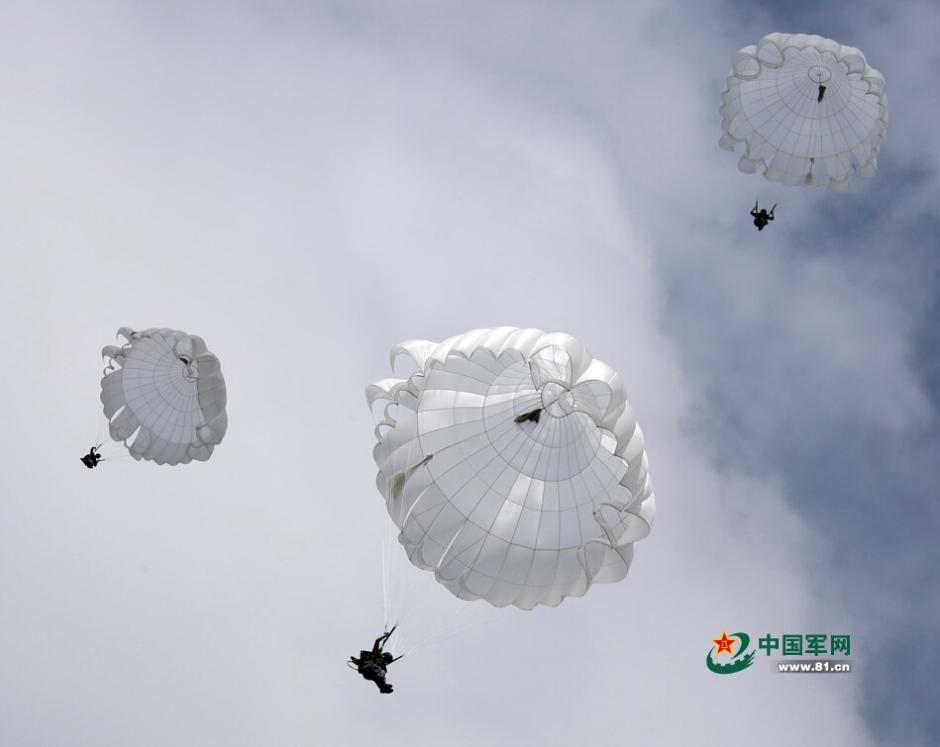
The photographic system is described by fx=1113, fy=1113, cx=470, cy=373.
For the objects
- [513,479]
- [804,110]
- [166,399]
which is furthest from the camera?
[166,399]

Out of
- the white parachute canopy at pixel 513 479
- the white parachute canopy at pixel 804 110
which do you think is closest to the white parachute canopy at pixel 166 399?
the white parachute canopy at pixel 513 479

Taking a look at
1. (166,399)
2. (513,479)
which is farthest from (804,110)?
(166,399)

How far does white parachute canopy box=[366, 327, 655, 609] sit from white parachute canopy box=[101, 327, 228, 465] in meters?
11.3

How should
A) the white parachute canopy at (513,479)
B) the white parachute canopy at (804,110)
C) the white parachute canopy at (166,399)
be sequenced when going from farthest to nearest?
1. the white parachute canopy at (166,399)
2. the white parachute canopy at (804,110)
3. the white parachute canopy at (513,479)

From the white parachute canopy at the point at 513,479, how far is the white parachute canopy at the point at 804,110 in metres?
12.2

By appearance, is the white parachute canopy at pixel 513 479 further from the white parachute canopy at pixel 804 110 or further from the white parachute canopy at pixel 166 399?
the white parachute canopy at pixel 804 110

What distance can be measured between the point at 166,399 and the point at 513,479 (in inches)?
620

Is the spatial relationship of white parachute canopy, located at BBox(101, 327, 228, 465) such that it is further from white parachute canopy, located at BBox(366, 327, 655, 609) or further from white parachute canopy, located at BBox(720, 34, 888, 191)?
white parachute canopy, located at BBox(720, 34, 888, 191)

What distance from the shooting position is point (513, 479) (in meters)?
28.0

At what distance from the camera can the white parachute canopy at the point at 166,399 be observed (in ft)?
123

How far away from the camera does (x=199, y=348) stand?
3725cm

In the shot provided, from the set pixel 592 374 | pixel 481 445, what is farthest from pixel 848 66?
pixel 481 445

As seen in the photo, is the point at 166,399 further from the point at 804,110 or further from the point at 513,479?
the point at 804,110

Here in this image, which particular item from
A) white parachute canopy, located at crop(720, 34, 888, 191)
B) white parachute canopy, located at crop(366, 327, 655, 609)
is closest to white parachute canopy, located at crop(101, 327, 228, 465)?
white parachute canopy, located at crop(366, 327, 655, 609)
